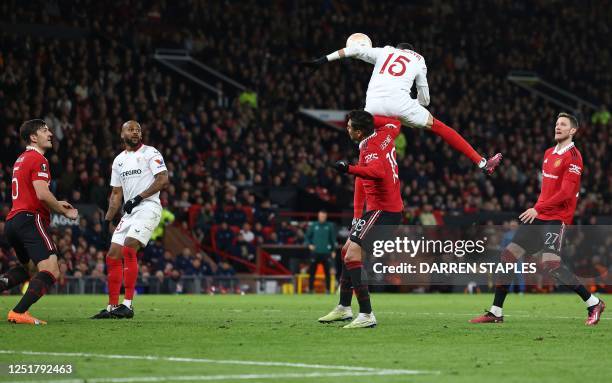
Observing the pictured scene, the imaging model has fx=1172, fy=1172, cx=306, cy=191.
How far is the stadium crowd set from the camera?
3147cm

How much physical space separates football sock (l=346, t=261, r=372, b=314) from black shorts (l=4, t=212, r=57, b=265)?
3361mm

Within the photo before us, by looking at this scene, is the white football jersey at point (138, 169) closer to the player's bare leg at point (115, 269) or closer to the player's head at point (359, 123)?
the player's bare leg at point (115, 269)

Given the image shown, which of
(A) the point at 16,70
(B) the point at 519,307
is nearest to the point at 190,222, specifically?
(A) the point at 16,70

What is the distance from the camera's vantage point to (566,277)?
555 inches

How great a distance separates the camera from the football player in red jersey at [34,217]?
42.5ft

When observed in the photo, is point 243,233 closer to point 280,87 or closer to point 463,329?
point 280,87

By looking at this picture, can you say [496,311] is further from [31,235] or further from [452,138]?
[31,235]

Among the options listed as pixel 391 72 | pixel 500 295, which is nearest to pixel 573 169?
pixel 500 295

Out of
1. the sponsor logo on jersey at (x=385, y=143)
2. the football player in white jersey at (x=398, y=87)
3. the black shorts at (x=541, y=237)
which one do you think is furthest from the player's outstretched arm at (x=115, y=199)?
the black shorts at (x=541, y=237)

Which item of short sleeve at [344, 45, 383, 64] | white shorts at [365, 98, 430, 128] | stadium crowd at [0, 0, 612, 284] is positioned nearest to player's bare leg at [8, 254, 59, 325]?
white shorts at [365, 98, 430, 128]

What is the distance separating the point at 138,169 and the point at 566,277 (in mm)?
5616

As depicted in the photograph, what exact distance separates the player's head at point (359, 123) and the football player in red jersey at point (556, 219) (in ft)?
7.85

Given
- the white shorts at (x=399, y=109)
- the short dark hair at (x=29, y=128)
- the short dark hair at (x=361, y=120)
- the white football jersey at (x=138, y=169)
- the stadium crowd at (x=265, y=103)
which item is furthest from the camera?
the stadium crowd at (x=265, y=103)
